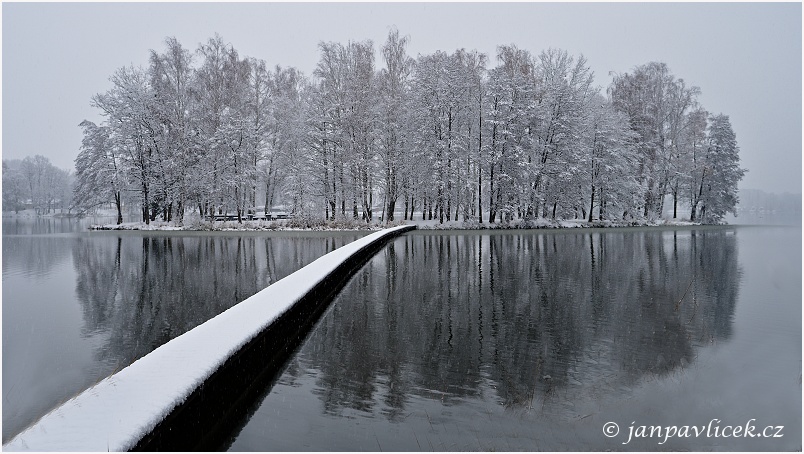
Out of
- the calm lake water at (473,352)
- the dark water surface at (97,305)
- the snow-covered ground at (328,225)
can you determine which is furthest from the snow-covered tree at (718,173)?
the dark water surface at (97,305)

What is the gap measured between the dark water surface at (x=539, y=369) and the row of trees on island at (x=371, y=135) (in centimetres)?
2587

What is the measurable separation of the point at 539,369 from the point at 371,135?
33386mm

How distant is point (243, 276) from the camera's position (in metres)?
14.7

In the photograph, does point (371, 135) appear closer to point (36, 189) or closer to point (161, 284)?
point (161, 284)

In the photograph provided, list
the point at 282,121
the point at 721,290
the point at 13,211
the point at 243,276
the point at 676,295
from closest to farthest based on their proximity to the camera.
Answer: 1. the point at 676,295
2. the point at 721,290
3. the point at 243,276
4. the point at 282,121
5. the point at 13,211

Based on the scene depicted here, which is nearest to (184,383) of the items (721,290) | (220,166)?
(721,290)

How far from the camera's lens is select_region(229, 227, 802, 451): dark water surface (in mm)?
4988

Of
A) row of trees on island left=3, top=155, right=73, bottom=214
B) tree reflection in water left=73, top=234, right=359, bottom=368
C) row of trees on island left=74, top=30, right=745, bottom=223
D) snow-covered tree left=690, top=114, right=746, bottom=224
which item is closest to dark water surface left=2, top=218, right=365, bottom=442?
tree reflection in water left=73, top=234, right=359, bottom=368

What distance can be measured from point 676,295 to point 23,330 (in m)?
12.7

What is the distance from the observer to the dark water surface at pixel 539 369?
4988mm

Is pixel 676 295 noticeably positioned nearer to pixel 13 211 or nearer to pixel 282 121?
pixel 282 121

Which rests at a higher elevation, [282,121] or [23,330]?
[282,121]

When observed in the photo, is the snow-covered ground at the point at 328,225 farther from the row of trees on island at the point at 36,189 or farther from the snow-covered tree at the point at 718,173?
the row of trees on island at the point at 36,189

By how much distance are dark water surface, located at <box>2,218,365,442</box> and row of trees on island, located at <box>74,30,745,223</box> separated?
18.0 meters
